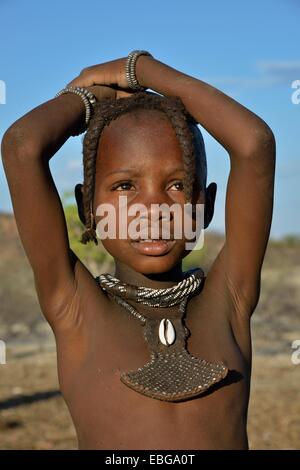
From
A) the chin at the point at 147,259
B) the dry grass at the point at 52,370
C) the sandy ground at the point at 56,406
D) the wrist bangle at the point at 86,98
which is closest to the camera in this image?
the chin at the point at 147,259

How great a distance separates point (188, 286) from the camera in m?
2.79

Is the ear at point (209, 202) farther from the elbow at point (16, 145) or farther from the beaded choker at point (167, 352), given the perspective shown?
the elbow at point (16, 145)

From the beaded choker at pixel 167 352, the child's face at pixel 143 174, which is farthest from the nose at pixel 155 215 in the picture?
the beaded choker at pixel 167 352

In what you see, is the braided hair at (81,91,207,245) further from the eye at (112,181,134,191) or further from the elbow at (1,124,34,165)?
the elbow at (1,124,34,165)

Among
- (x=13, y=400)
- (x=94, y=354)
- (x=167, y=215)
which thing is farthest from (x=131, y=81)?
(x=13, y=400)

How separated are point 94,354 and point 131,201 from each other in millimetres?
509

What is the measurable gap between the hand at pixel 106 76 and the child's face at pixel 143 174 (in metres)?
0.19

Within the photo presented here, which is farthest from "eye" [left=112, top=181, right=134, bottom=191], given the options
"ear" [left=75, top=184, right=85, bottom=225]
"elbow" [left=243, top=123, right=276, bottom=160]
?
"elbow" [left=243, top=123, right=276, bottom=160]

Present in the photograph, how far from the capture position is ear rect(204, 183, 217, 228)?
2.87 m

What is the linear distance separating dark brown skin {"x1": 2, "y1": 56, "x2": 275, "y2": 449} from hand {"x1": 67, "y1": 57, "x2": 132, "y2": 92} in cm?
3

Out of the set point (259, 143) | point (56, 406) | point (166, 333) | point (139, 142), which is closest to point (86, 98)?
point (139, 142)

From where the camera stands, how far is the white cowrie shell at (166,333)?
267cm

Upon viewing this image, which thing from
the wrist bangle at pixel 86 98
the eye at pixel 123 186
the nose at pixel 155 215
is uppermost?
the wrist bangle at pixel 86 98

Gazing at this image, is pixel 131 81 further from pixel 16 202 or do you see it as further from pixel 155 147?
pixel 16 202
